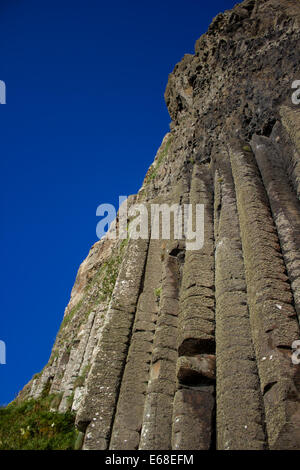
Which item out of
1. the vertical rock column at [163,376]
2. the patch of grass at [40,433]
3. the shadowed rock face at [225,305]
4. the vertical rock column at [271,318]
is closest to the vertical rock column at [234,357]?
the shadowed rock face at [225,305]

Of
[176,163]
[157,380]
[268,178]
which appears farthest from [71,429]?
[176,163]

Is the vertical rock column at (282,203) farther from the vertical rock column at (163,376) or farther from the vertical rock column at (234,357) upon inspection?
the vertical rock column at (163,376)

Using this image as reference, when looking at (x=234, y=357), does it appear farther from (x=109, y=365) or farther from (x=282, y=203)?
(x=282, y=203)

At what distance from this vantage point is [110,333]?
20.2 feet

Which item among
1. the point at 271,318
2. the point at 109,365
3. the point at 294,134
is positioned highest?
the point at 294,134

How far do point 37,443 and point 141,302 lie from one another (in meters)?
3.18

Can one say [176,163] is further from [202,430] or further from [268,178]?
[202,430]

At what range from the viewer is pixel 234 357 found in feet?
14.1

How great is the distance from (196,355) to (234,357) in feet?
2.18

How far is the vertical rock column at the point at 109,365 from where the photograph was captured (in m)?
4.86

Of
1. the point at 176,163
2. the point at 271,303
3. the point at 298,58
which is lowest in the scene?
the point at 271,303

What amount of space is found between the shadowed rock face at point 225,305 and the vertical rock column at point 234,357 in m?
0.02

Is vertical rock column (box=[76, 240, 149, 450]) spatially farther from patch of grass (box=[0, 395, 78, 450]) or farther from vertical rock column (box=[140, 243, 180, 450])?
patch of grass (box=[0, 395, 78, 450])

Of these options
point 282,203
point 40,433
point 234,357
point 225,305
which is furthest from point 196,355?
point 40,433
